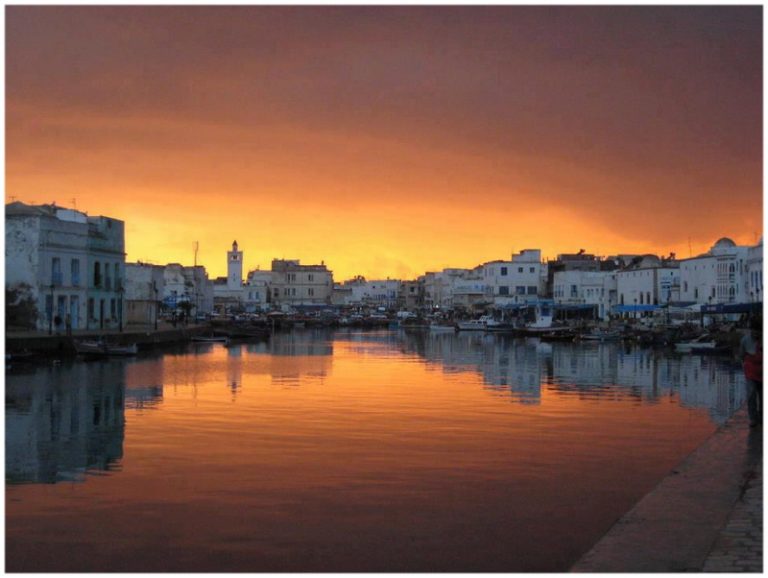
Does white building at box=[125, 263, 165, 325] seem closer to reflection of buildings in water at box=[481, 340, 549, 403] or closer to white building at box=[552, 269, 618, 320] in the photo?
reflection of buildings in water at box=[481, 340, 549, 403]

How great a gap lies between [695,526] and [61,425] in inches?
622

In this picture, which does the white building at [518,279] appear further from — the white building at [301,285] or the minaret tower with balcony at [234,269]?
the minaret tower with balcony at [234,269]

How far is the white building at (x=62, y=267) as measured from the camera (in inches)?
2239

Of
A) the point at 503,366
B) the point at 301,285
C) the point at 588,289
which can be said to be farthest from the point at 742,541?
the point at 301,285

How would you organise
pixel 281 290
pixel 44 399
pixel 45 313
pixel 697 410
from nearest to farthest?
pixel 697 410 → pixel 44 399 → pixel 45 313 → pixel 281 290

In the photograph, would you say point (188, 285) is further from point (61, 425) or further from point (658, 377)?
point (61, 425)

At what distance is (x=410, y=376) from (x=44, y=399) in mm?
14886

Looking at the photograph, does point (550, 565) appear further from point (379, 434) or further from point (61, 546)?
point (379, 434)

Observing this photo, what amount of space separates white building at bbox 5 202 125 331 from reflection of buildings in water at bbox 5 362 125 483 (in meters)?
21.7

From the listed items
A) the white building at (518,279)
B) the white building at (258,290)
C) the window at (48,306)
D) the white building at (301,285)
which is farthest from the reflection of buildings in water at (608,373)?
the white building at (301,285)

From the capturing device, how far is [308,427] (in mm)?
21688

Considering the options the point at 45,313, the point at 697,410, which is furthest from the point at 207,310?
the point at 697,410

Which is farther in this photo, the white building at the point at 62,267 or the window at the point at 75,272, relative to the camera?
the window at the point at 75,272

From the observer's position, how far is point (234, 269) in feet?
558
